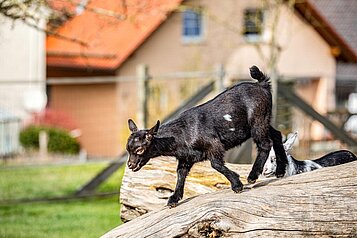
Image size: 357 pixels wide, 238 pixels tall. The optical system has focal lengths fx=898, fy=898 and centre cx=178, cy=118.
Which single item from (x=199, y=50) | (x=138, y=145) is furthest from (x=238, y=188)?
(x=199, y=50)

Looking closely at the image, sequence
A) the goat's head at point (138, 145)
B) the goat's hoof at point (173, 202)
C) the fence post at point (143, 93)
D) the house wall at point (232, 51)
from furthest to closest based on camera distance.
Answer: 1. the house wall at point (232, 51)
2. the fence post at point (143, 93)
3. the goat's hoof at point (173, 202)
4. the goat's head at point (138, 145)

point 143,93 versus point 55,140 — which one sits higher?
point 143,93

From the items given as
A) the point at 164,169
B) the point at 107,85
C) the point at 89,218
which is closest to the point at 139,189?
the point at 164,169

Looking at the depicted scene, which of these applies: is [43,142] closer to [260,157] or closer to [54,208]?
[54,208]

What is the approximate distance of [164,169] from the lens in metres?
7.67

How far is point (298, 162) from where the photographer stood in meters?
6.97

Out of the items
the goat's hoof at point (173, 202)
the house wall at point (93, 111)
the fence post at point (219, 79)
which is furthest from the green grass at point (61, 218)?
the house wall at point (93, 111)

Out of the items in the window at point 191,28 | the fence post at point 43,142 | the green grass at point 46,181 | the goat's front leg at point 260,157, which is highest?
the window at point 191,28

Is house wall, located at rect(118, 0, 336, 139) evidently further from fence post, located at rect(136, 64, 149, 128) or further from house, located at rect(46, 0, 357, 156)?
fence post, located at rect(136, 64, 149, 128)

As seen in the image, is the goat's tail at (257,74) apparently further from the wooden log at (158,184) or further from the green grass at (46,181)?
the green grass at (46,181)

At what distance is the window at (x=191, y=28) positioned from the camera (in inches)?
1362

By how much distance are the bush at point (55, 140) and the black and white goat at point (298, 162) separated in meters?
14.6

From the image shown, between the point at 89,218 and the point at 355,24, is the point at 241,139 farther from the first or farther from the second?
the point at 355,24

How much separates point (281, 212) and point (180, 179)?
0.79 meters
